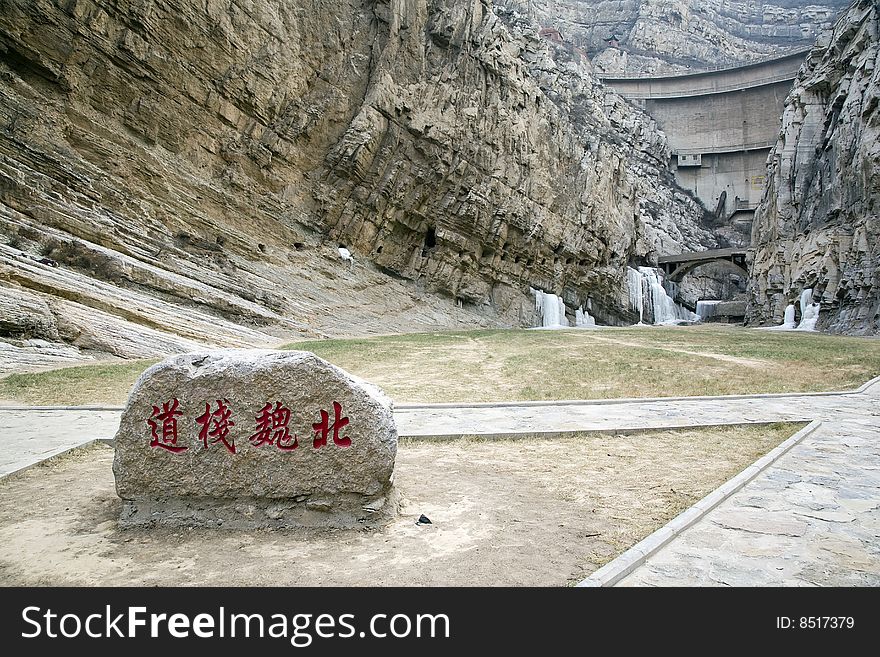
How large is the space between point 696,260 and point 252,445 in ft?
204

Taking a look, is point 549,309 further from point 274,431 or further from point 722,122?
point 722,122

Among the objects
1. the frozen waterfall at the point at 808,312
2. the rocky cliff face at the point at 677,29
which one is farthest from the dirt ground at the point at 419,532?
the rocky cliff face at the point at 677,29

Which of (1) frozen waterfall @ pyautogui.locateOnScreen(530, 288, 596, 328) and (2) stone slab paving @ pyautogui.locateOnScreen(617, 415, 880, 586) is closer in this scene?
(2) stone slab paving @ pyautogui.locateOnScreen(617, 415, 880, 586)

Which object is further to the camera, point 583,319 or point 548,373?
point 583,319

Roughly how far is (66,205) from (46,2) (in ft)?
28.9

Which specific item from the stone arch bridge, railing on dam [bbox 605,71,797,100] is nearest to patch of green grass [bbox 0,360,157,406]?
the stone arch bridge

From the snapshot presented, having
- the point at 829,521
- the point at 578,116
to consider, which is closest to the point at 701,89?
the point at 578,116

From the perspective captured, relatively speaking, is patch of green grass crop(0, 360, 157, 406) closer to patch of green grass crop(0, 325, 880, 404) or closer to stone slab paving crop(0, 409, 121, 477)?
patch of green grass crop(0, 325, 880, 404)

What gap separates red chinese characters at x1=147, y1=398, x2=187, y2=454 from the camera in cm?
390

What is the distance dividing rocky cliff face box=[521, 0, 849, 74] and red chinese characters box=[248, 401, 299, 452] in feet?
306

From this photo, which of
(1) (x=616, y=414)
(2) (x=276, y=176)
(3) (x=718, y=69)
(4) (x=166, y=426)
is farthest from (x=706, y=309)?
(4) (x=166, y=426)

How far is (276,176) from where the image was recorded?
29.6 meters

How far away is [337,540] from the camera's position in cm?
368

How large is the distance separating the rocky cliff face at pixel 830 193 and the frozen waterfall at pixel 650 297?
10.2m
